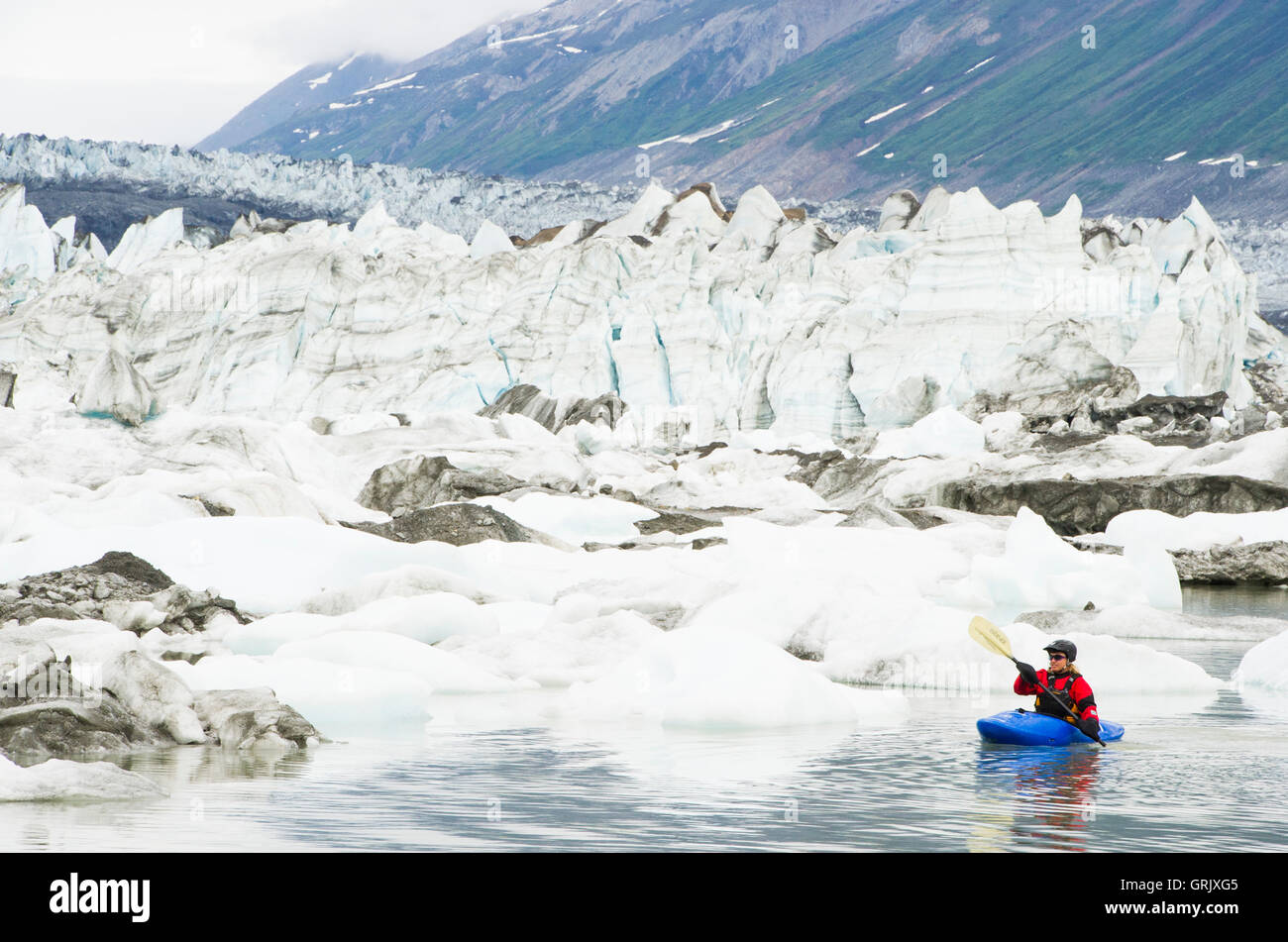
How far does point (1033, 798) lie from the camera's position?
802cm

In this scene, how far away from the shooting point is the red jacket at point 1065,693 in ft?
32.4

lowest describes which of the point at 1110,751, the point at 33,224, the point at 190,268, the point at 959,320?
the point at 1110,751

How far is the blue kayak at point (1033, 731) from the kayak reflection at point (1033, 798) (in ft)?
0.30

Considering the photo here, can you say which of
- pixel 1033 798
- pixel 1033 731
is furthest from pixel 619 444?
pixel 1033 798

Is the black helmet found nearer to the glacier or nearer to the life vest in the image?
the life vest

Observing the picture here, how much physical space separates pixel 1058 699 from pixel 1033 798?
80.1 inches

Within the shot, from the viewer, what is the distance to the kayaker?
9.81m

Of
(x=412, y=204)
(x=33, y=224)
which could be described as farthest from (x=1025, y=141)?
(x=33, y=224)

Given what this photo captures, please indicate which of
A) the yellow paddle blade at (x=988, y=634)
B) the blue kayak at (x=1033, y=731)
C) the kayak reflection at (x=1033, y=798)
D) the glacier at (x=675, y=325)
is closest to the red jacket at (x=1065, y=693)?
the blue kayak at (x=1033, y=731)

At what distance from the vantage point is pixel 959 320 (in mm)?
48562
